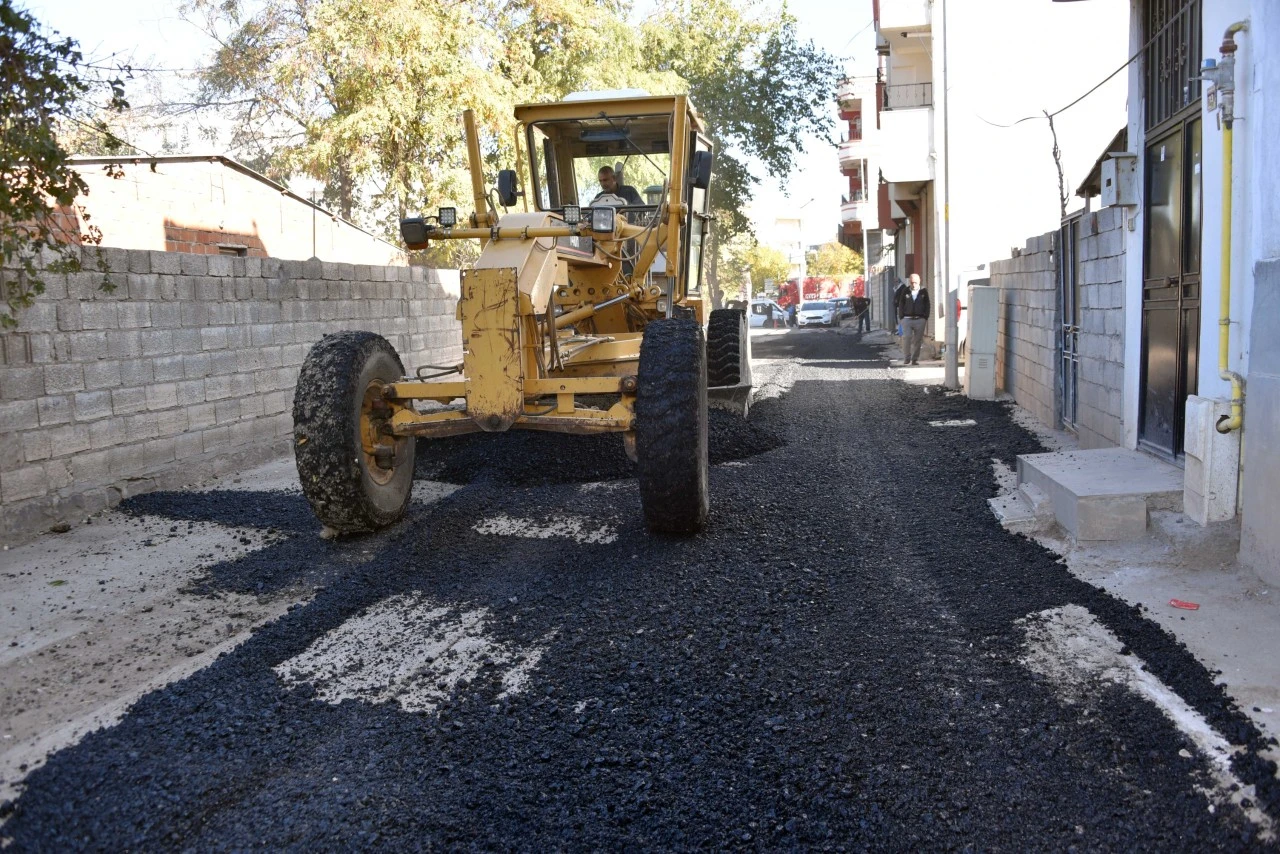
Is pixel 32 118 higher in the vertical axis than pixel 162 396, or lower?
higher

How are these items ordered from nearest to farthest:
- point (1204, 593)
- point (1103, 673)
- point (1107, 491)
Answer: point (1103, 673) < point (1204, 593) < point (1107, 491)

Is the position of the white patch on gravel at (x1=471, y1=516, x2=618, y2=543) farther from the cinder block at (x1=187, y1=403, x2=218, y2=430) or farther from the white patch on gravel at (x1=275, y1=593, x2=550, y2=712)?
the cinder block at (x1=187, y1=403, x2=218, y2=430)

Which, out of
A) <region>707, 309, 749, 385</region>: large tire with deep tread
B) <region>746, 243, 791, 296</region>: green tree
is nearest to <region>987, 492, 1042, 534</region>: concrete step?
<region>707, 309, 749, 385</region>: large tire with deep tread

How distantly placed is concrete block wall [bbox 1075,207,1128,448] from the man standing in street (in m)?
10.2

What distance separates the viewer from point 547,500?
25.0 ft

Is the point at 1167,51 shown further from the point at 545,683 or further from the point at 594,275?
the point at 545,683

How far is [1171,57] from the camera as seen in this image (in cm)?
709

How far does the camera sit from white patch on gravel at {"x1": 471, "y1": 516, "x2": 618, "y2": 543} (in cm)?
653

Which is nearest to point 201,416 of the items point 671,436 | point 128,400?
point 128,400

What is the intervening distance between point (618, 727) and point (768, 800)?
70cm

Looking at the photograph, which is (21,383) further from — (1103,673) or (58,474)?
(1103,673)

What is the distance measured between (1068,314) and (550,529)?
5.93 metres

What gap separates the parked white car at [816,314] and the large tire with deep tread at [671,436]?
142 ft

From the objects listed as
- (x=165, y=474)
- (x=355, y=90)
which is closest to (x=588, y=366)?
(x=165, y=474)
